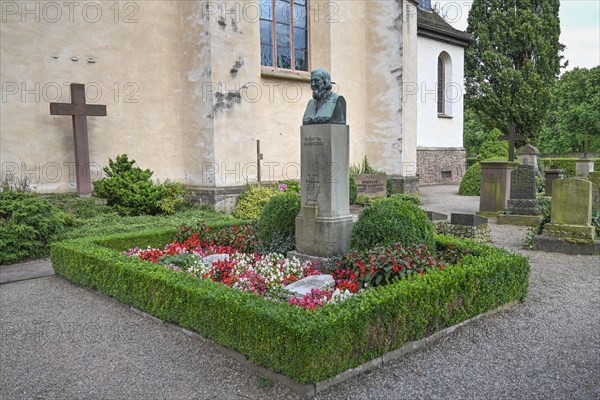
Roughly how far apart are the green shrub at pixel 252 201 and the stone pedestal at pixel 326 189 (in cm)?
490

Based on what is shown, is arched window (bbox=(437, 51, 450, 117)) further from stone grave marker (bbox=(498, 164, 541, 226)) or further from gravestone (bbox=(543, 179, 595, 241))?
gravestone (bbox=(543, 179, 595, 241))

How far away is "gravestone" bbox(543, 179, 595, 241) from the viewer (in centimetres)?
841

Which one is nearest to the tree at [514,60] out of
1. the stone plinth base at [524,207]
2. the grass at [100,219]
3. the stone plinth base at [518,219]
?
the stone plinth base at [524,207]

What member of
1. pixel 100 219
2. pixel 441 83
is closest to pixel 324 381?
pixel 100 219

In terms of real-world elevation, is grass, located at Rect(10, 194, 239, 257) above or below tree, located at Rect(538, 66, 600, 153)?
below

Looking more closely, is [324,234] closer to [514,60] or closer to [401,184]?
[401,184]

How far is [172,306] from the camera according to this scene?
490 cm

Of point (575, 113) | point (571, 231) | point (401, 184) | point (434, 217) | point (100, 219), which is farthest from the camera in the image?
point (575, 113)

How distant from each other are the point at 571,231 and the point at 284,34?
9.96m

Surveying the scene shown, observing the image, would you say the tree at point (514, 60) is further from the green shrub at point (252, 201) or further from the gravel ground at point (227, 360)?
the gravel ground at point (227, 360)

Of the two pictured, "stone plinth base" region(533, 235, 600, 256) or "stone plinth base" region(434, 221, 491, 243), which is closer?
"stone plinth base" region(533, 235, 600, 256)

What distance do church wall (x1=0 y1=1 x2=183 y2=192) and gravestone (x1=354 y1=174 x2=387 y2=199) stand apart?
5.67 metres

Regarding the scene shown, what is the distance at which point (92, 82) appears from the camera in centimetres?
1096

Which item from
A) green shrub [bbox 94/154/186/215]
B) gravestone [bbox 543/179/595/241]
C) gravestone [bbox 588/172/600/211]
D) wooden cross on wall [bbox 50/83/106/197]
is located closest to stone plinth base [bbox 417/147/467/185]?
gravestone [bbox 588/172/600/211]
